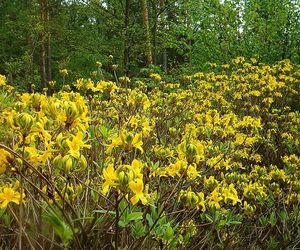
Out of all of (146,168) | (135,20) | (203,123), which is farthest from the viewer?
(135,20)

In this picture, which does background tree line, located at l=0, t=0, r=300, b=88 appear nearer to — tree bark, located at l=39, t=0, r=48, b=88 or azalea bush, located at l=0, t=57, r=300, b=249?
tree bark, located at l=39, t=0, r=48, b=88

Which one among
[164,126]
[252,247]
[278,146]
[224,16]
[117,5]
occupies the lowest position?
[252,247]

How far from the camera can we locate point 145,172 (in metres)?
1.88

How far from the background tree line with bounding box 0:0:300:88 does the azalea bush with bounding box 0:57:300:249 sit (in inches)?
90.5

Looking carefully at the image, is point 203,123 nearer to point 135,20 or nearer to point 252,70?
point 252,70

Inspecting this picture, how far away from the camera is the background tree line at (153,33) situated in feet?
28.8

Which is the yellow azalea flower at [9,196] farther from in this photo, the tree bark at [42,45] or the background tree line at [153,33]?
the tree bark at [42,45]

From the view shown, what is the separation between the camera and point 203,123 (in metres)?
4.08

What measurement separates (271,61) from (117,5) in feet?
21.2

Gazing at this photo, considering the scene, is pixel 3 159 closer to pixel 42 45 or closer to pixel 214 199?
pixel 214 199

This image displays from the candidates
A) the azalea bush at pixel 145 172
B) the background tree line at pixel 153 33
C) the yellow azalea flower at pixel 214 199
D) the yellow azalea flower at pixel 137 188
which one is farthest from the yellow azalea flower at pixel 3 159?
the background tree line at pixel 153 33

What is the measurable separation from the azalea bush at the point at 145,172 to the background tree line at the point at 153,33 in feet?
7.54

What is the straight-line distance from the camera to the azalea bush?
143 centimetres


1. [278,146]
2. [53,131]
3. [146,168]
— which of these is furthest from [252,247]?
[278,146]
